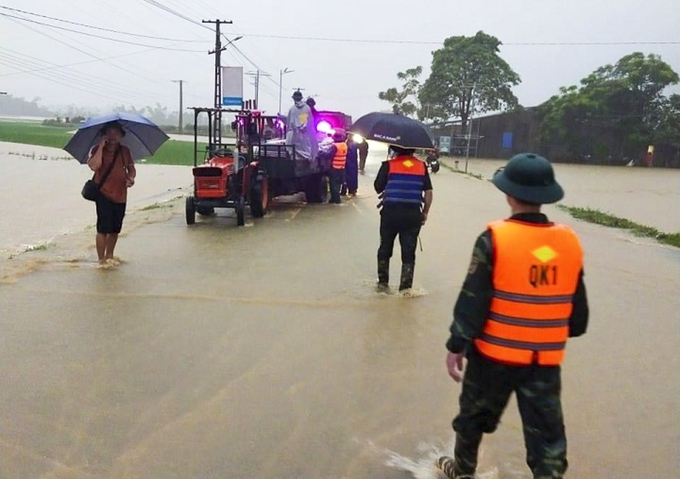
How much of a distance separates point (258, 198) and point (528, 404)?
10395 mm

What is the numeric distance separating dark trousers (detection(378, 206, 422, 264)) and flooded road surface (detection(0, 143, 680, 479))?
57 cm

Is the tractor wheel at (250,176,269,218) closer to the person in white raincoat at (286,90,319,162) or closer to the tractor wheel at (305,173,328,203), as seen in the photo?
the person in white raincoat at (286,90,319,162)

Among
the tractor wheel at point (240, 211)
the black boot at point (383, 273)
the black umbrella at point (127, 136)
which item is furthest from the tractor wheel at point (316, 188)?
the black boot at point (383, 273)

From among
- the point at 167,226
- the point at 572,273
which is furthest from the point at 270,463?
the point at 167,226

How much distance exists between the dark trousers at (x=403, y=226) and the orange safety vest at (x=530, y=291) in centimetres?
403

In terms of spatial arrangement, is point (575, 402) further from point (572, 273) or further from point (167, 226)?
point (167, 226)

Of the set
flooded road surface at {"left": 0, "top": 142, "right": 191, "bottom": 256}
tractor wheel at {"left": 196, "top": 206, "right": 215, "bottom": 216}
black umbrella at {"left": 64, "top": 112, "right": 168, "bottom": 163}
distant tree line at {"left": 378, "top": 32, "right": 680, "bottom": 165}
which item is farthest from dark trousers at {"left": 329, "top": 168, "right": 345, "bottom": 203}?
distant tree line at {"left": 378, "top": 32, "right": 680, "bottom": 165}

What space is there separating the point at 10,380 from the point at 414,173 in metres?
4.18

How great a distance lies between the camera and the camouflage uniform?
9.48 ft

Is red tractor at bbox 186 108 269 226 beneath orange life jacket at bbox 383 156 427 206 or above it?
beneath

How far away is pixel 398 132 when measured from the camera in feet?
22.2

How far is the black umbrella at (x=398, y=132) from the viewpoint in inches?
265

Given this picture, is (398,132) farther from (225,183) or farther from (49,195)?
(49,195)

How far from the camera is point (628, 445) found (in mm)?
3920
